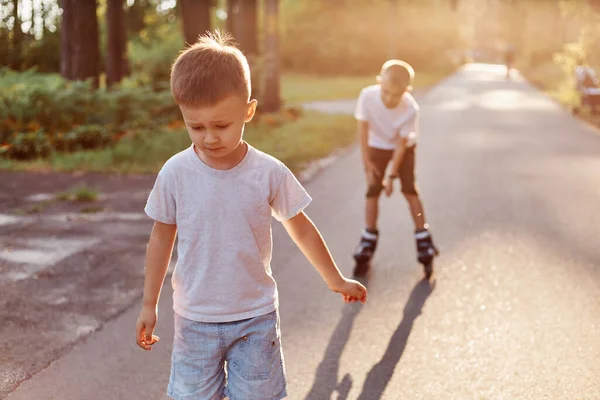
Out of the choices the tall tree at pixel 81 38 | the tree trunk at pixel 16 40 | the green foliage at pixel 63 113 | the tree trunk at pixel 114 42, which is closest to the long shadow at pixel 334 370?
the green foliage at pixel 63 113

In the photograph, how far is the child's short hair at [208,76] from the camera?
8.05 feet

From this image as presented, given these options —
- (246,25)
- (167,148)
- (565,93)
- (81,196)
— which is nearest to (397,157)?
(81,196)

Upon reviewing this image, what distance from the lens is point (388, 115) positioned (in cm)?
595

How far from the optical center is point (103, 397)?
3.87 m

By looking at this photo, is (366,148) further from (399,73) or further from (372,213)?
(399,73)

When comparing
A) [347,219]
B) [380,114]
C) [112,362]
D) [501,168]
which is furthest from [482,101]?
[112,362]

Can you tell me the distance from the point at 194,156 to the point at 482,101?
90.8 ft

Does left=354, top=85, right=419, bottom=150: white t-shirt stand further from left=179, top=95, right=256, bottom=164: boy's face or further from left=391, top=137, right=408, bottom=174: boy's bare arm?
left=179, top=95, right=256, bottom=164: boy's face

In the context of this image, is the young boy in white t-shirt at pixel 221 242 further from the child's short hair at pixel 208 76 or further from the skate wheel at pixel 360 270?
the skate wheel at pixel 360 270

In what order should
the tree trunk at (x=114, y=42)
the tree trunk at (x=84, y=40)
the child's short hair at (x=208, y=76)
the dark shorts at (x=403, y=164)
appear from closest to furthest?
the child's short hair at (x=208, y=76), the dark shorts at (x=403, y=164), the tree trunk at (x=84, y=40), the tree trunk at (x=114, y=42)

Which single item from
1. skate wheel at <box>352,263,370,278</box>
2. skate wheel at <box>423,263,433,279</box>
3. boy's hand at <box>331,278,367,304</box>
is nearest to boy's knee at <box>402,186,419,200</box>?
skate wheel at <box>423,263,433,279</box>

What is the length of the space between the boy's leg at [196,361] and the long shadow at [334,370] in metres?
1.27

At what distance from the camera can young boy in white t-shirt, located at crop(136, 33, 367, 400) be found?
99.5 inches

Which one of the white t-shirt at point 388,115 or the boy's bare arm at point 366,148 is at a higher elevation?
the white t-shirt at point 388,115
